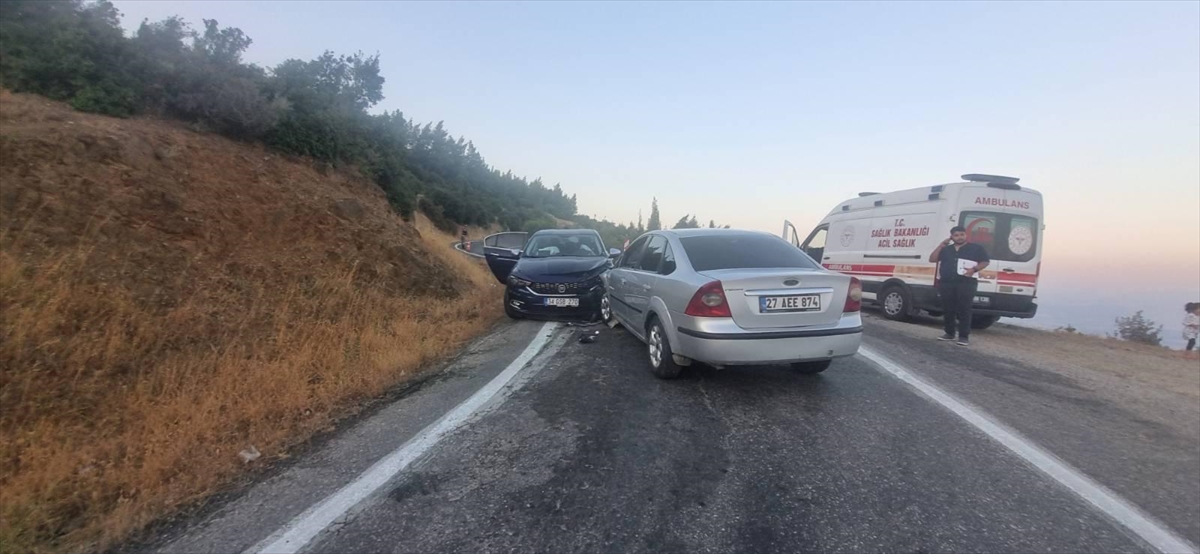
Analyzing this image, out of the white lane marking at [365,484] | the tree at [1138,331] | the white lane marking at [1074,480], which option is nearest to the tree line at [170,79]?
the white lane marking at [365,484]

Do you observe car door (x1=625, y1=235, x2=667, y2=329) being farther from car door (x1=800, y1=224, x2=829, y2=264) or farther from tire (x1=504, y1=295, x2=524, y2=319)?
car door (x1=800, y1=224, x2=829, y2=264)

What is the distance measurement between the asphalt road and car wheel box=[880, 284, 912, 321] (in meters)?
5.85

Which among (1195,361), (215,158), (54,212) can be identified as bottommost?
(1195,361)

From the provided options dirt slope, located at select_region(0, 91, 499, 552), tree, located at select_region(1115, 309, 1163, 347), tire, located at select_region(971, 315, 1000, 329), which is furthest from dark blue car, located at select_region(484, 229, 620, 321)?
tree, located at select_region(1115, 309, 1163, 347)

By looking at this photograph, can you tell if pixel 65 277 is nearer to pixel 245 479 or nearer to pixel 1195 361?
pixel 245 479

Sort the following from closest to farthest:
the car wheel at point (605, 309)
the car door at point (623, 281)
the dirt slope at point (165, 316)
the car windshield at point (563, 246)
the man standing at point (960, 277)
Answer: the dirt slope at point (165, 316) → the car door at point (623, 281) → the man standing at point (960, 277) → the car wheel at point (605, 309) → the car windshield at point (563, 246)

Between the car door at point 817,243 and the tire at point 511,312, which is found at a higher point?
the car door at point 817,243

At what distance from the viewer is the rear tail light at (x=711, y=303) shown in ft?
15.6

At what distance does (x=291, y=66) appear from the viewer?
1648 centimetres

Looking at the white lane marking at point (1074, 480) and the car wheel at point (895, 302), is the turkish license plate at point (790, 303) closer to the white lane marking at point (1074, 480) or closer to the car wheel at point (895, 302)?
the white lane marking at point (1074, 480)

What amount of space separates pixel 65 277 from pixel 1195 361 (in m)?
15.6

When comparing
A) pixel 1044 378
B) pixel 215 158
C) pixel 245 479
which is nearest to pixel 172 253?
pixel 215 158

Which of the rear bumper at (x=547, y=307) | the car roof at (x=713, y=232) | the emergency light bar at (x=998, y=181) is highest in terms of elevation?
the emergency light bar at (x=998, y=181)

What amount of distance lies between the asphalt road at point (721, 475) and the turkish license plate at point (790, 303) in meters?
0.79
